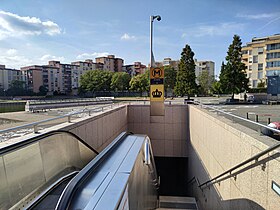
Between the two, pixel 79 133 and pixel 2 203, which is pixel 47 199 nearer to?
pixel 2 203

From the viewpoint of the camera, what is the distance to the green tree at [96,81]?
61125mm

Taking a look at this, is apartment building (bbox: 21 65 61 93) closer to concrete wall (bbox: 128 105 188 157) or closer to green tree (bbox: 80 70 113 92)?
green tree (bbox: 80 70 113 92)

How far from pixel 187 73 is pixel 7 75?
76.6 m

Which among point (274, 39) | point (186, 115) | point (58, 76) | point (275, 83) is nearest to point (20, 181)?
point (186, 115)

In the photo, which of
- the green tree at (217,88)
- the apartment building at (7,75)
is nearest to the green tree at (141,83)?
the green tree at (217,88)

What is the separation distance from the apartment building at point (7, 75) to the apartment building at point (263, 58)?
7980 cm

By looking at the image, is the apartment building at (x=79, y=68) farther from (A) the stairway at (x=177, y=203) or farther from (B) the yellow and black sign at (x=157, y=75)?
(A) the stairway at (x=177, y=203)

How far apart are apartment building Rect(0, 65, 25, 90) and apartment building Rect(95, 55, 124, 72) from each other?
114 feet

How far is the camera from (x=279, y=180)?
3121mm

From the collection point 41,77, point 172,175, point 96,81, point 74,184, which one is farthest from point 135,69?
point 74,184

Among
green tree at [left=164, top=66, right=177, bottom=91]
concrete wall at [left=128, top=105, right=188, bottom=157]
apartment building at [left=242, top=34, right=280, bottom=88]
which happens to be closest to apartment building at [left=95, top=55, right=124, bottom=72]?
green tree at [left=164, top=66, right=177, bottom=91]

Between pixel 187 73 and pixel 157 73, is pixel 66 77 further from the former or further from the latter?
pixel 157 73

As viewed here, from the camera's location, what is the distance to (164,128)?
15.6 m

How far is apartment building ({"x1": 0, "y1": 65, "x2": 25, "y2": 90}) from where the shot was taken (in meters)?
78.6
